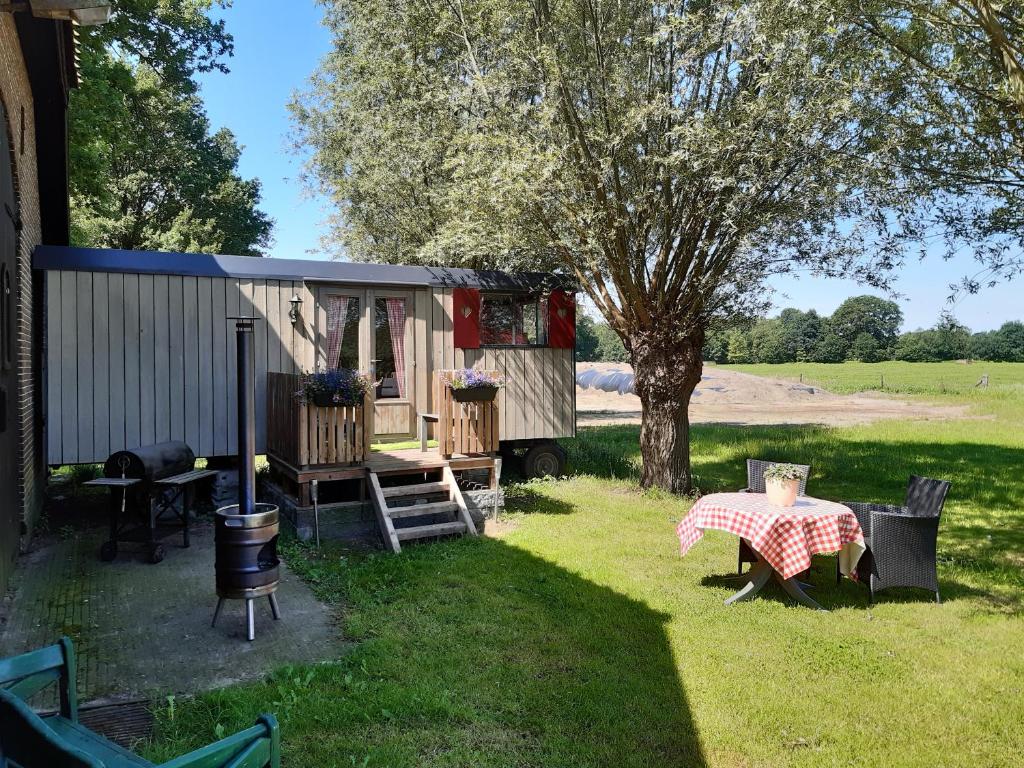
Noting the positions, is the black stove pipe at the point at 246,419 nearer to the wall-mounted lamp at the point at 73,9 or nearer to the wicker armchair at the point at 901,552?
the wall-mounted lamp at the point at 73,9

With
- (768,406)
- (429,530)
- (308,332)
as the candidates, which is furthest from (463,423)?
(768,406)

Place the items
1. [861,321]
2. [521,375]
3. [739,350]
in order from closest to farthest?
[521,375] → [739,350] → [861,321]

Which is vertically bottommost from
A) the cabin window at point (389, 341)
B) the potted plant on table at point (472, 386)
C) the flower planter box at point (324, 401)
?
the flower planter box at point (324, 401)

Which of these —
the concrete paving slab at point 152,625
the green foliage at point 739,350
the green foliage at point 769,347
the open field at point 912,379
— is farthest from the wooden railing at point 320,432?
the green foliage at point 769,347

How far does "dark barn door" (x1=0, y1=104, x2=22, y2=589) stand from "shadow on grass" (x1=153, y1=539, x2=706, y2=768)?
2471mm

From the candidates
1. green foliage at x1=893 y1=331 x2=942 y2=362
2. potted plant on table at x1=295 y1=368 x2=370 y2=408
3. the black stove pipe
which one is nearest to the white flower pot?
the black stove pipe

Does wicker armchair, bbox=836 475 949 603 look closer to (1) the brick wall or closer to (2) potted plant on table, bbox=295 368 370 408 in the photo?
(2) potted plant on table, bbox=295 368 370 408

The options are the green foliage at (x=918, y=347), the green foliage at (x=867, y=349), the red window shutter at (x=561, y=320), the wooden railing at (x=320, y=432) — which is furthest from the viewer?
the green foliage at (x=867, y=349)

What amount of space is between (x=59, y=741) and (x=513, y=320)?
8317mm

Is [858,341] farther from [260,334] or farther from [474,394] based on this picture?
[260,334]

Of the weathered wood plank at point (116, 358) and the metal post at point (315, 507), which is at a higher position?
the weathered wood plank at point (116, 358)

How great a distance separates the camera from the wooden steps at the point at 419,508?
21.5ft

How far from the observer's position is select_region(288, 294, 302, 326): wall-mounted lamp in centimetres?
820

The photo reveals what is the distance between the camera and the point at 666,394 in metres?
8.80
